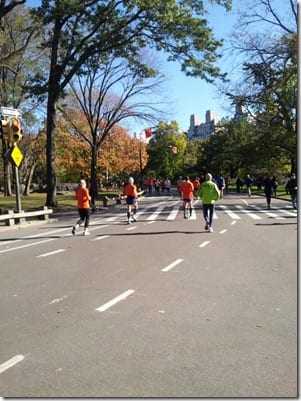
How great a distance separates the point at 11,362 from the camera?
4508mm

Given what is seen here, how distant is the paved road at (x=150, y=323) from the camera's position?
13.1 feet

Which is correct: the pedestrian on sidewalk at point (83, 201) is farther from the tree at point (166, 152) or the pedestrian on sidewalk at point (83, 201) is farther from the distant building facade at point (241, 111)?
the tree at point (166, 152)

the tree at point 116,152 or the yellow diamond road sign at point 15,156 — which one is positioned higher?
the tree at point 116,152

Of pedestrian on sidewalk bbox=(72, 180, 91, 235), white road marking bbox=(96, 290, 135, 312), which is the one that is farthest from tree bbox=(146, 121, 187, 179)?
white road marking bbox=(96, 290, 135, 312)

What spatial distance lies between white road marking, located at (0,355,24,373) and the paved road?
0.01 metres

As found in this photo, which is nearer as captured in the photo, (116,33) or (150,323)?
(150,323)

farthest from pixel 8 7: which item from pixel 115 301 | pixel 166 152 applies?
pixel 166 152

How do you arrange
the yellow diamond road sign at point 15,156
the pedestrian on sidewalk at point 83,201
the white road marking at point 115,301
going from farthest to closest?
the yellow diamond road sign at point 15,156 < the pedestrian on sidewalk at point 83,201 < the white road marking at point 115,301

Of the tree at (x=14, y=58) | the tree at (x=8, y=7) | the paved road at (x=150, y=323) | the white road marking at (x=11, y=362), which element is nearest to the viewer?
the paved road at (x=150, y=323)

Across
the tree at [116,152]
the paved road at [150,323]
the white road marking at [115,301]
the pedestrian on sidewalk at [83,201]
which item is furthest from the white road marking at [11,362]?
the tree at [116,152]

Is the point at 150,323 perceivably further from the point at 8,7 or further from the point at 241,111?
the point at 241,111

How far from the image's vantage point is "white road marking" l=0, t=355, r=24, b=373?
4.37 metres

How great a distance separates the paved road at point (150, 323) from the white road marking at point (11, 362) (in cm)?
1

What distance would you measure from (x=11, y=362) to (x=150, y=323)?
179 centimetres
